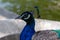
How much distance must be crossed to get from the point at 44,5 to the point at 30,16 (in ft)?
15.0

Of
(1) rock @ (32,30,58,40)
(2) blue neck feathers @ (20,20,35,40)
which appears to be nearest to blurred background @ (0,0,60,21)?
(2) blue neck feathers @ (20,20,35,40)

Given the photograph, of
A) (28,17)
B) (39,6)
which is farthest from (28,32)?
(39,6)

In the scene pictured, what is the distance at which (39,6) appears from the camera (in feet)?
28.2

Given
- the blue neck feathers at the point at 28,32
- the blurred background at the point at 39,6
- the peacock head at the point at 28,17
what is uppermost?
the peacock head at the point at 28,17

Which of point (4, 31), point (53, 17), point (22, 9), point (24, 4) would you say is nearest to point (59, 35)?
point (4, 31)

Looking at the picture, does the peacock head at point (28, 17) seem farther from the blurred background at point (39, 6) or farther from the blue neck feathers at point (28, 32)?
the blurred background at point (39, 6)

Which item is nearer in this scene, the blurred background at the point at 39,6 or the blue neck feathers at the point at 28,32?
the blue neck feathers at the point at 28,32

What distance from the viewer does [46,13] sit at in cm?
805

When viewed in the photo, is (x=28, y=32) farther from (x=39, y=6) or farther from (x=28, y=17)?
(x=39, y=6)

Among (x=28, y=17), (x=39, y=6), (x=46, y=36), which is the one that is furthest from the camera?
(x=39, y=6)

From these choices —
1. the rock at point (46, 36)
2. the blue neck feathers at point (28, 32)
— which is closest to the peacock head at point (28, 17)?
the blue neck feathers at point (28, 32)

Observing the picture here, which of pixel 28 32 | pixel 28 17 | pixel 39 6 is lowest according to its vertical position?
pixel 39 6

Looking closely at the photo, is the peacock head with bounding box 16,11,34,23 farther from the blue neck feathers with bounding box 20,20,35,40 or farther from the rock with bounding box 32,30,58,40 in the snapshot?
the rock with bounding box 32,30,58,40

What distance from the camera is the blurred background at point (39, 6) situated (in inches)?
313
